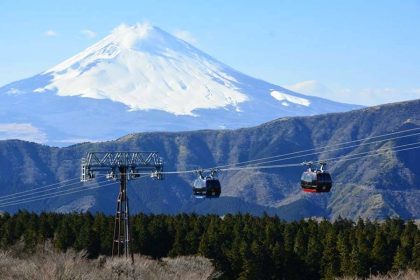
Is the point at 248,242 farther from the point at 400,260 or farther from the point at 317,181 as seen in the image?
the point at 317,181

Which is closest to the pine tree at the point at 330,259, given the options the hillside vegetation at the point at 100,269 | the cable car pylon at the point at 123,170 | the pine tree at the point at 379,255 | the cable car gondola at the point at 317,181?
the pine tree at the point at 379,255

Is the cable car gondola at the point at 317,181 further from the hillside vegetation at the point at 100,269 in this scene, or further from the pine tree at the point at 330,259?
the pine tree at the point at 330,259

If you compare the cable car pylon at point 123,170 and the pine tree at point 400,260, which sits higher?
the cable car pylon at point 123,170

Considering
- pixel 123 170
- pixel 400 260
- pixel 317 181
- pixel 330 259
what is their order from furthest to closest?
pixel 330 259
pixel 400 260
pixel 123 170
pixel 317 181

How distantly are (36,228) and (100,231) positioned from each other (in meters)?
11.3

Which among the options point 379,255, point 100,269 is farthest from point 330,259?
point 100,269

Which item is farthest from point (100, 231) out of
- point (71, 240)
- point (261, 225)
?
point (261, 225)

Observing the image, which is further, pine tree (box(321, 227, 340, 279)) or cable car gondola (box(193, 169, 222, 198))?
pine tree (box(321, 227, 340, 279))

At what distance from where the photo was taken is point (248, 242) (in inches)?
4466

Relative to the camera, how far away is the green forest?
100938 mm

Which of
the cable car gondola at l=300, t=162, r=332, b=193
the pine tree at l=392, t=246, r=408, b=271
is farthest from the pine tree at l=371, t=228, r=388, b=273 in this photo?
the cable car gondola at l=300, t=162, r=332, b=193

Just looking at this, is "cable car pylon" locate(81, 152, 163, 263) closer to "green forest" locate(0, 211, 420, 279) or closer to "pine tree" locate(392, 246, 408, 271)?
"green forest" locate(0, 211, 420, 279)

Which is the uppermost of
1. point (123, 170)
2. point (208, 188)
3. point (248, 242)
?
point (123, 170)

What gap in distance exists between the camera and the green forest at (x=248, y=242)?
10094cm
